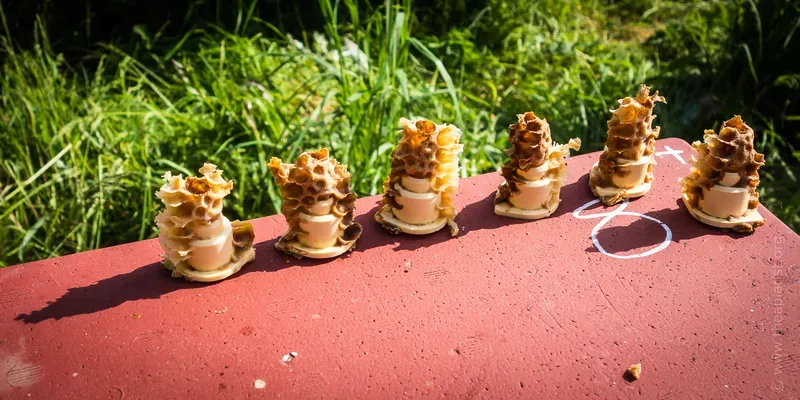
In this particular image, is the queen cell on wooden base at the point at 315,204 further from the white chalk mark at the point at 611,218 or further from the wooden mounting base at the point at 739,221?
the wooden mounting base at the point at 739,221

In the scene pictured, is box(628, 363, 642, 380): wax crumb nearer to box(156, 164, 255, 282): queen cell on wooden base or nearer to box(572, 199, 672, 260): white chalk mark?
box(572, 199, 672, 260): white chalk mark

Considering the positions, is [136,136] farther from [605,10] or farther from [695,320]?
[605,10]

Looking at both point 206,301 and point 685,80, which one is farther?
point 685,80

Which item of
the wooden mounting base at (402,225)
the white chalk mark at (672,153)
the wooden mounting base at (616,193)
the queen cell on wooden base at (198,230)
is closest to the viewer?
the queen cell on wooden base at (198,230)

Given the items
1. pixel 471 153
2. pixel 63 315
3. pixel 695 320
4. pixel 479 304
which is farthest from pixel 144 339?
pixel 471 153

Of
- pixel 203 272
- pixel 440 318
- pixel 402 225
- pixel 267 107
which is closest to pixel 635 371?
pixel 440 318

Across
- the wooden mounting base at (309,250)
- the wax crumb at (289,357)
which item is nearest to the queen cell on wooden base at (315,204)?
the wooden mounting base at (309,250)

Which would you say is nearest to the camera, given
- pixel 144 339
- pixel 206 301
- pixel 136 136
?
pixel 144 339
